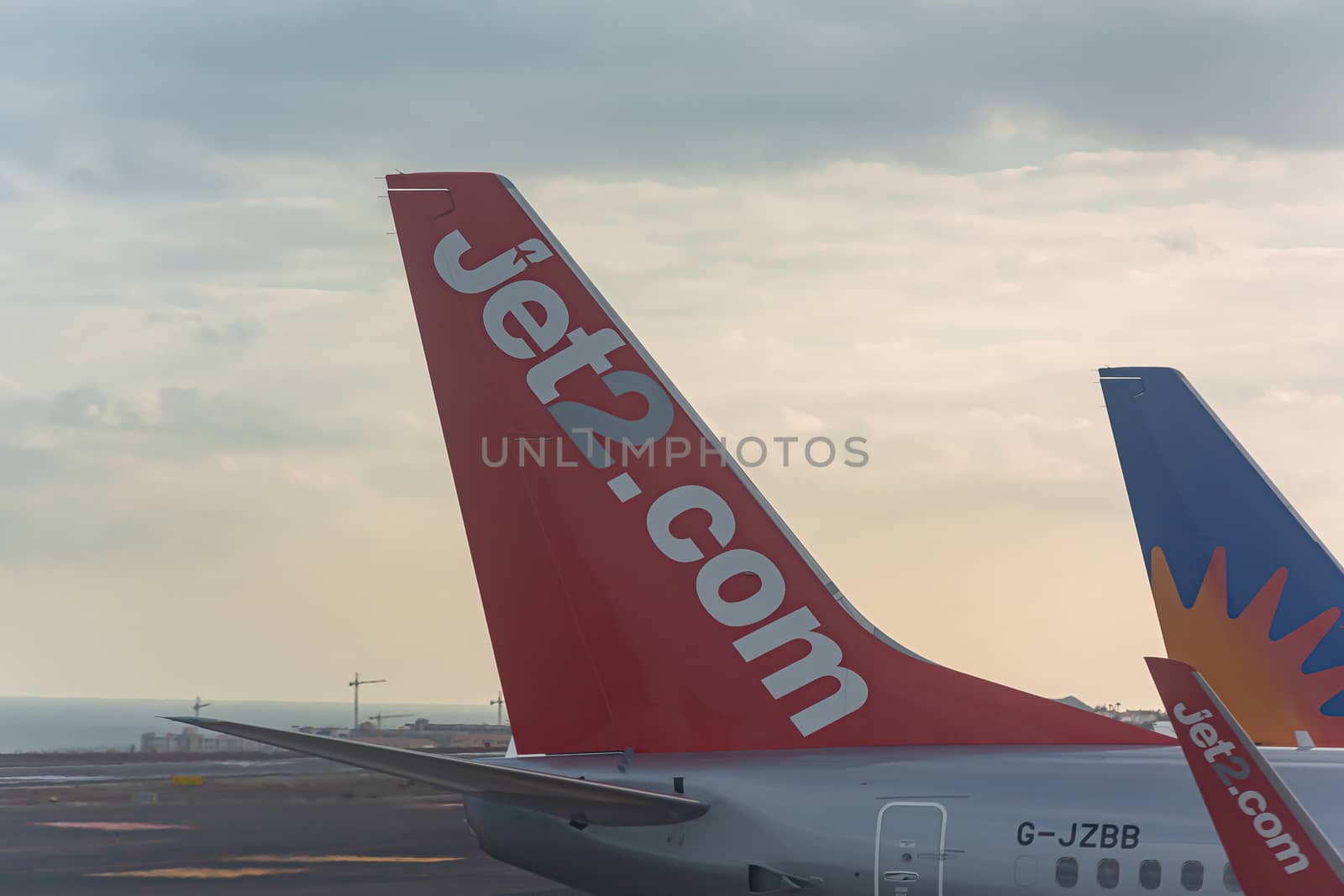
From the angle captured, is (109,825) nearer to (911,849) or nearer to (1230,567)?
(1230,567)

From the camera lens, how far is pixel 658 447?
1348cm

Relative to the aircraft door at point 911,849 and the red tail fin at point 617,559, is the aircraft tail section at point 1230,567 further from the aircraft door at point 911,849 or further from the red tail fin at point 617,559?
the aircraft door at point 911,849

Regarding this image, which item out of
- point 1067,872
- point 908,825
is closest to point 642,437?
point 908,825

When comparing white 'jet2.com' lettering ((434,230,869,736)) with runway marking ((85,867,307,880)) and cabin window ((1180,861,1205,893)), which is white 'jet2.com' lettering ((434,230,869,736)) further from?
runway marking ((85,867,307,880))

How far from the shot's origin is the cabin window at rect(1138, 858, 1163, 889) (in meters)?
11.0

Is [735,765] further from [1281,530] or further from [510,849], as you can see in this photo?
[1281,530]

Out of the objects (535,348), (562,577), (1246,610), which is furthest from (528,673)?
(1246,610)

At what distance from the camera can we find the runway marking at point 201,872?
31.6 m

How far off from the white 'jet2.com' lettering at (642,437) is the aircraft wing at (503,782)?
1583 mm

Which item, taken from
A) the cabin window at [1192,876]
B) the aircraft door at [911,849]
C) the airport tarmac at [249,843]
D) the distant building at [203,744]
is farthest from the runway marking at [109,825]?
the distant building at [203,744]

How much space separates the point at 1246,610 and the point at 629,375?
8.78 metres

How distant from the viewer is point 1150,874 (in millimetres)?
11039

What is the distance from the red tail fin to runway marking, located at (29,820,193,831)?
33.1 metres

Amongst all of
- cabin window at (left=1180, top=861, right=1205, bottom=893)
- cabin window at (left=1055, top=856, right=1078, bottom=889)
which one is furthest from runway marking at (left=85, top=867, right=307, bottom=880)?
cabin window at (left=1180, top=861, right=1205, bottom=893)
